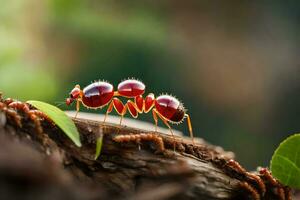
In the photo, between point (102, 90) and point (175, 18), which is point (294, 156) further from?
point (175, 18)

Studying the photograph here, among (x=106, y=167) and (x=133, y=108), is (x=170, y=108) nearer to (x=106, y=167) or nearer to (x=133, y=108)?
(x=133, y=108)

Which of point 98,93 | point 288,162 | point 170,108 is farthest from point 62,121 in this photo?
point 288,162

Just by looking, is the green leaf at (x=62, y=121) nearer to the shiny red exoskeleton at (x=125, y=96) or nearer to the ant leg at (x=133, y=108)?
the shiny red exoskeleton at (x=125, y=96)

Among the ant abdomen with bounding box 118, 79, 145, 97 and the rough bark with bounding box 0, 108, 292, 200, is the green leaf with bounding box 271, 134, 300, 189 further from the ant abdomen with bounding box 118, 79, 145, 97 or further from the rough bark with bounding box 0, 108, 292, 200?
the ant abdomen with bounding box 118, 79, 145, 97

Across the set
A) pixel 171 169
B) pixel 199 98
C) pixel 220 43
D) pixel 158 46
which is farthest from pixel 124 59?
pixel 171 169

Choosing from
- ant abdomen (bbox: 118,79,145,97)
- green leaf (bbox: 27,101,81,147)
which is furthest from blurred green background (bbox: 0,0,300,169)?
green leaf (bbox: 27,101,81,147)

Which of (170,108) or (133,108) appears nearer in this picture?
(170,108)

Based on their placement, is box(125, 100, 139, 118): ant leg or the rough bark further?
box(125, 100, 139, 118): ant leg
